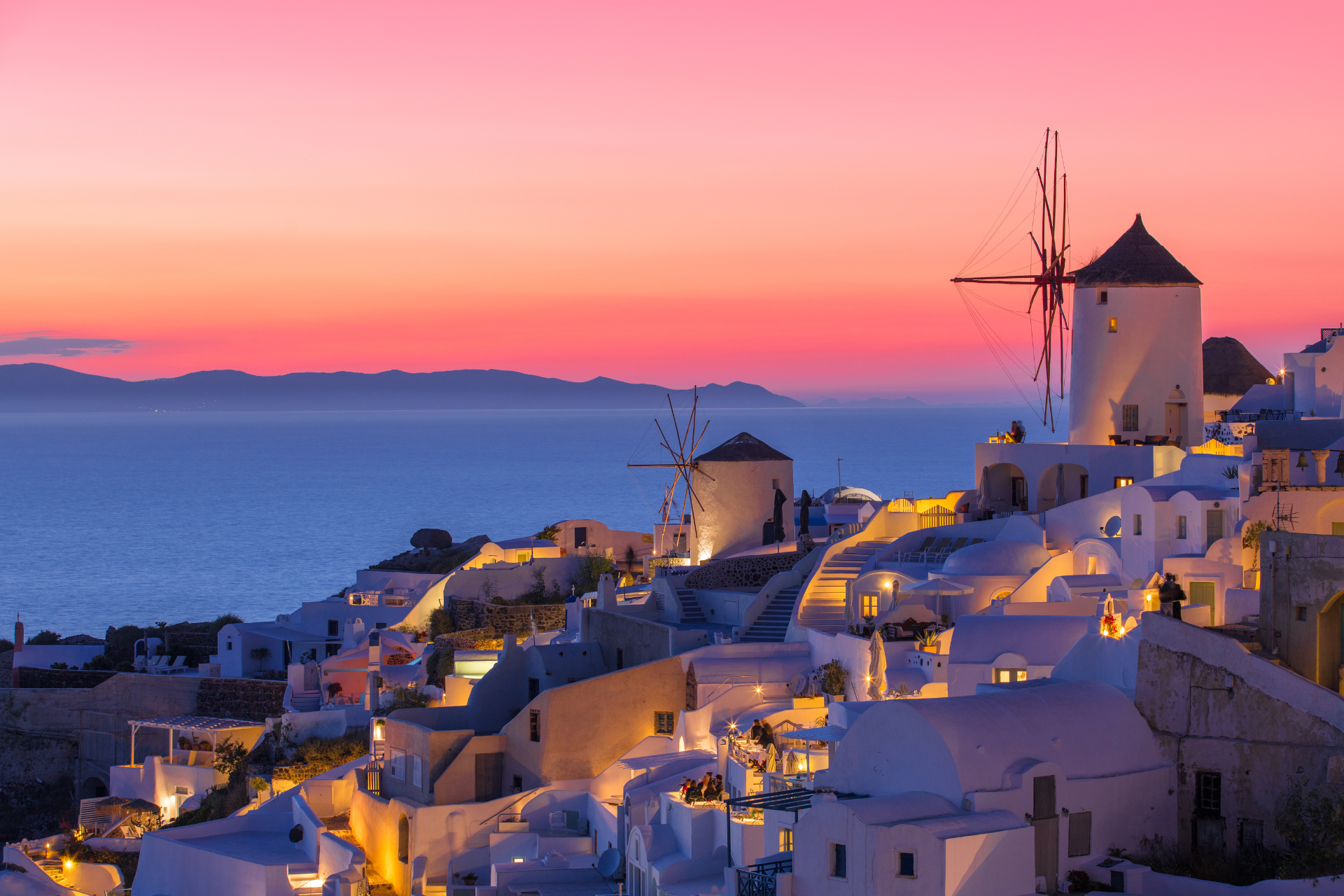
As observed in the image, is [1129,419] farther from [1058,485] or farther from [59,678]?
[59,678]

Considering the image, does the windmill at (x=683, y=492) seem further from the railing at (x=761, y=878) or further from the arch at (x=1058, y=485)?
the railing at (x=761, y=878)

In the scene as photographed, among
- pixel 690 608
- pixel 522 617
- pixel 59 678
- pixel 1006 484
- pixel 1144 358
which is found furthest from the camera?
pixel 59 678

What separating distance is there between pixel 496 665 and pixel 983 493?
33.5ft

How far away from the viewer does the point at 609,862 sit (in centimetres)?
1934

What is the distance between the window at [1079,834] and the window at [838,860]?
2.34 m

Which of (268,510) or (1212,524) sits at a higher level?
(1212,524)

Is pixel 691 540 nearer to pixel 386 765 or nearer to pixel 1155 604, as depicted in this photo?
pixel 386 765

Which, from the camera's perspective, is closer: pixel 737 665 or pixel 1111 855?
pixel 1111 855

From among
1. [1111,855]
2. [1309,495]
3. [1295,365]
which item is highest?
[1295,365]

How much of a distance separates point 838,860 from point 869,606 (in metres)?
11.1

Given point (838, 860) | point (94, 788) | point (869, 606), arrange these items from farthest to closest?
point (94, 788), point (869, 606), point (838, 860)

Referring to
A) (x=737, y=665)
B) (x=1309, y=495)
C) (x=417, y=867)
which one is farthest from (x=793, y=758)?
(x=1309, y=495)

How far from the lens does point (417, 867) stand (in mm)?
21281

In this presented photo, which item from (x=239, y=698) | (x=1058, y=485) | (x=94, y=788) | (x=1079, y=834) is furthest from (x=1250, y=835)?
(x=94, y=788)
